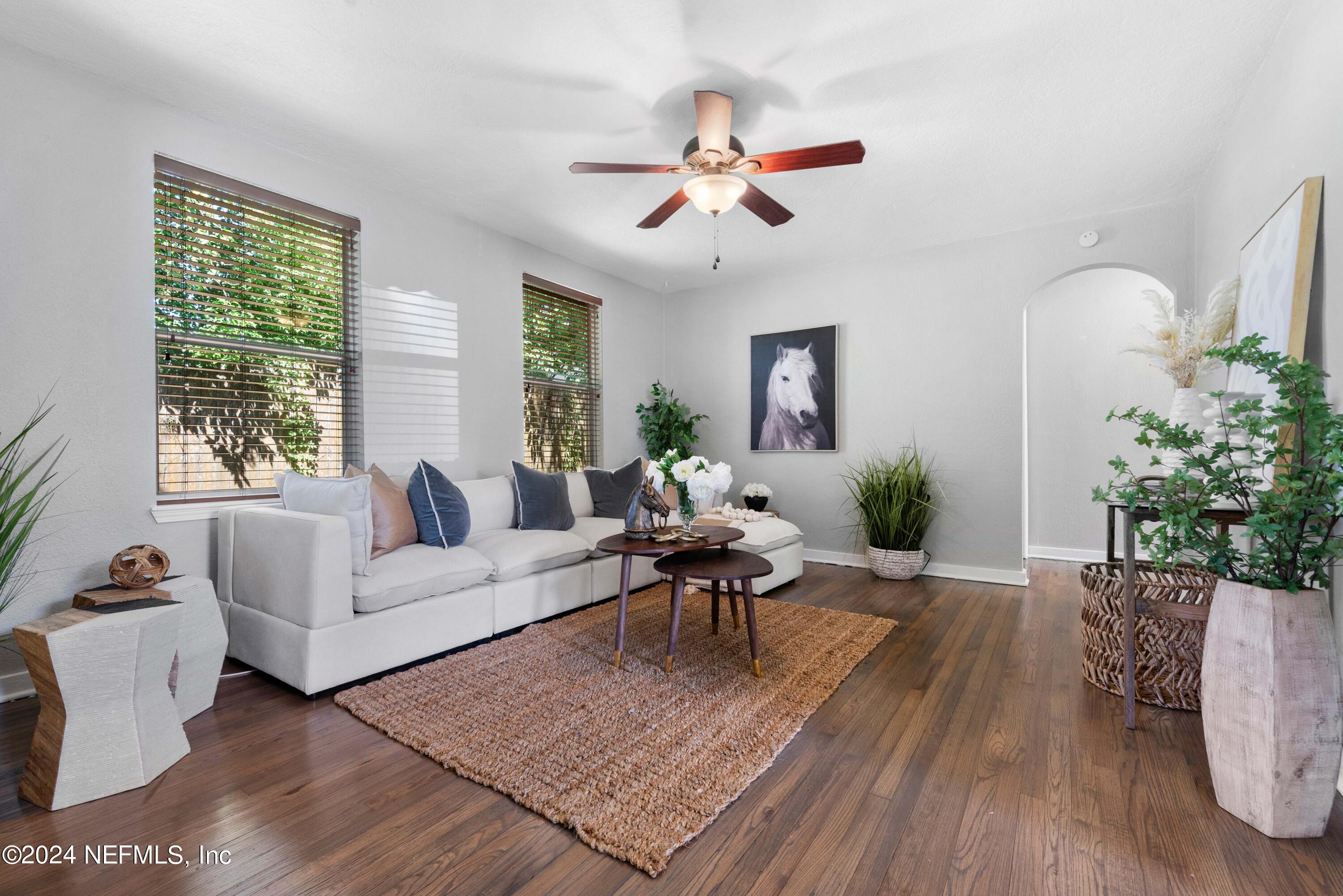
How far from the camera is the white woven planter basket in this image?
14.2ft

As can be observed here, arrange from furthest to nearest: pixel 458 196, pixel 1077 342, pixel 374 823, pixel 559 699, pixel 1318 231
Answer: pixel 1077 342, pixel 458 196, pixel 559 699, pixel 1318 231, pixel 374 823

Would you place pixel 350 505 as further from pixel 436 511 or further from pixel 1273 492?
pixel 1273 492

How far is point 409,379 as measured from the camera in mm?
3621

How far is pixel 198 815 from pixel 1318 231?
146 inches

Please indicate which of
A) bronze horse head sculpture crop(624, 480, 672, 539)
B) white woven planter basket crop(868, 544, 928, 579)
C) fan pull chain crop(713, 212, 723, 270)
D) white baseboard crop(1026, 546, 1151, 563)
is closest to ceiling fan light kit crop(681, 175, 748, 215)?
fan pull chain crop(713, 212, 723, 270)

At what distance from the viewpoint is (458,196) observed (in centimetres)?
363

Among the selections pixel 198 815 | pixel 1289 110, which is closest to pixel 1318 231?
pixel 1289 110

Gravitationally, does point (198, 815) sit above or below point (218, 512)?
below

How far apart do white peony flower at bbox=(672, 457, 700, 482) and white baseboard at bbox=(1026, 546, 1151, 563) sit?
12.1ft

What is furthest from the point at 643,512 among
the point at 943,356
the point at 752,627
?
the point at 943,356

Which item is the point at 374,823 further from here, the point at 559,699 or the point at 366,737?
the point at 559,699

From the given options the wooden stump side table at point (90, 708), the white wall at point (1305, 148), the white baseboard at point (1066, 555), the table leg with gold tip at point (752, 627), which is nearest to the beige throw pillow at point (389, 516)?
the wooden stump side table at point (90, 708)

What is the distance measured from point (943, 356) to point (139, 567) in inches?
189

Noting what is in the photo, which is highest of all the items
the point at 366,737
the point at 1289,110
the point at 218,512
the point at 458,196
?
the point at 458,196
